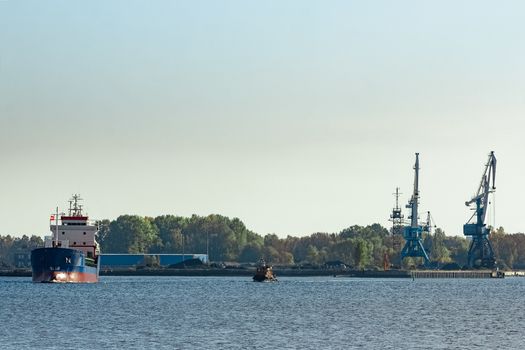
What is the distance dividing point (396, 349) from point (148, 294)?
99.5m

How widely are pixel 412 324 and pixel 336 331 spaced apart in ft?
38.8

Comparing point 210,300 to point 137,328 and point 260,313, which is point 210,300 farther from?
point 137,328

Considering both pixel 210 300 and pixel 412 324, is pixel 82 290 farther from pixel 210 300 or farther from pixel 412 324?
pixel 412 324

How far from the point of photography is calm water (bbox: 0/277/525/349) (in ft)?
311

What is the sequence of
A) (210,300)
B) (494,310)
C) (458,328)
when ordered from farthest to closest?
(210,300)
(494,310)
(458,328)

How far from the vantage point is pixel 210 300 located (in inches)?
6531

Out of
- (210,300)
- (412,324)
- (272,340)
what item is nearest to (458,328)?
(412,324)

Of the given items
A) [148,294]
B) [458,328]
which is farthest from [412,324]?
[148,294]

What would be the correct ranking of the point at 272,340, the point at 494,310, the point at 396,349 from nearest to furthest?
1. the point at 396,349
2. the point at 272,340
3. the point at 494,310

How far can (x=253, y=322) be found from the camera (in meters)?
118

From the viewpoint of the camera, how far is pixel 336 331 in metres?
107

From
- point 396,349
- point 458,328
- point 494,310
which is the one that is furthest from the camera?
point 494,310

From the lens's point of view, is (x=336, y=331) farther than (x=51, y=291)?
No

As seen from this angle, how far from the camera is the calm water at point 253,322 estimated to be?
311ft
